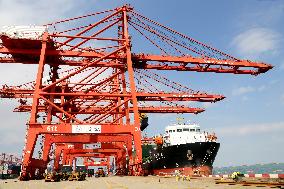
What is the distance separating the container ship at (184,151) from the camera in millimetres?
35969

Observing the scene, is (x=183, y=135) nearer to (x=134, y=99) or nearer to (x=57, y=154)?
(x=134, y=99)

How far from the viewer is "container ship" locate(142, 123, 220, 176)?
36.0m

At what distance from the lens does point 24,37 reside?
89.4 ft

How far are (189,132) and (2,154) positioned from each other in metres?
89.5

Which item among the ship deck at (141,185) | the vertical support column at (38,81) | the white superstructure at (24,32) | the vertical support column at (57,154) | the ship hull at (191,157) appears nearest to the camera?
the ship deck at (141,185)

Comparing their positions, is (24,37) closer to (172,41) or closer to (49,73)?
(49,73)

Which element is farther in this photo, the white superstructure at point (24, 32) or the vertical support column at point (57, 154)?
the vertical support column at point (57, 154)

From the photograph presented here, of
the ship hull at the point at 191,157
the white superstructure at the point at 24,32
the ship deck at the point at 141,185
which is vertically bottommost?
the ship deck at the point at 141,185

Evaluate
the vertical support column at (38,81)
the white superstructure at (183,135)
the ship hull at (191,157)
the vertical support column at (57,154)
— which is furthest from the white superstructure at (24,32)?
the white superstructure at (183,135)

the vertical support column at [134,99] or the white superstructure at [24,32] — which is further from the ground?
the white superstructure at [24,32]

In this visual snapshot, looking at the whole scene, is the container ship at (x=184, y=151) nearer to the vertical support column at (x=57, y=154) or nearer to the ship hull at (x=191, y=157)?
the ship hull at (x=191, y=157)

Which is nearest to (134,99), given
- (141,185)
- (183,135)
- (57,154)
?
(141,185)

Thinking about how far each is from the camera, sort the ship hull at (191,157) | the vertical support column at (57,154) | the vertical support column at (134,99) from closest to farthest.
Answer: the vertical support column at (134,99)
the ship hull at (191,157)
the vertical support column at (57,154)

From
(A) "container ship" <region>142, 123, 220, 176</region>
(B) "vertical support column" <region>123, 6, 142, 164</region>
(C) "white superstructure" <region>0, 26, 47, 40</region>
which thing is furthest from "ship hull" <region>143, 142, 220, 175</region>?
(C) "white superstructure" <region>0, 26, 47, 40</region>
